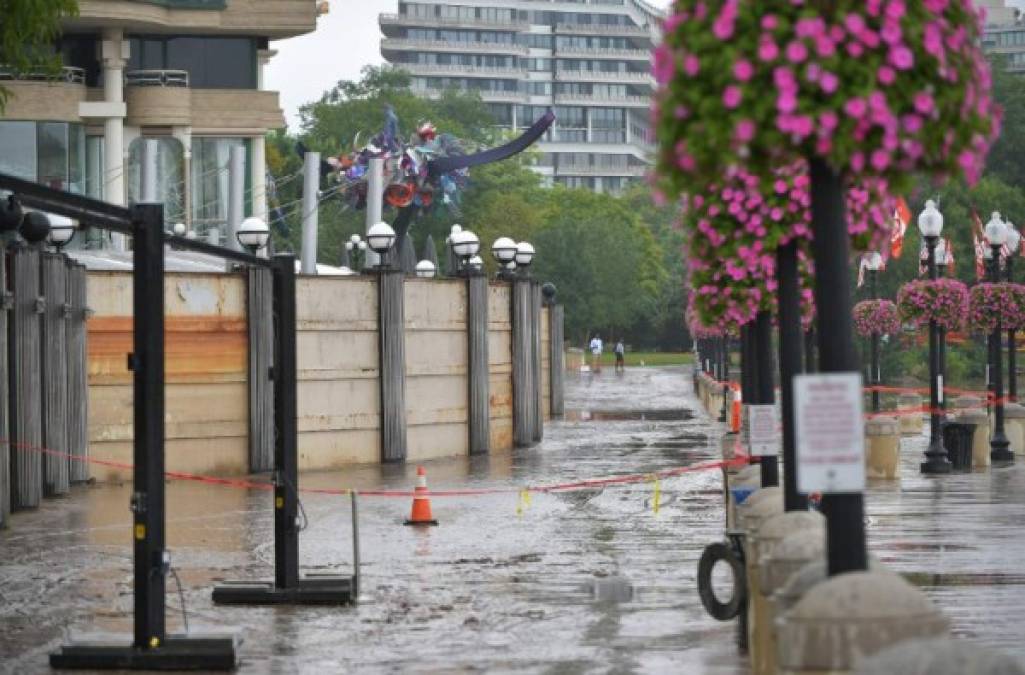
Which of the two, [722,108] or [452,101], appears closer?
[722,108]

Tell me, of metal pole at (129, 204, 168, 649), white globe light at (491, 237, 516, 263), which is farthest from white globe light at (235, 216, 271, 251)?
metal pole at (129, 204, 168, 649)

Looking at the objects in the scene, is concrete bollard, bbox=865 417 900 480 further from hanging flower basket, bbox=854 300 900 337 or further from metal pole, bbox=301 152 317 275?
hanging flower basket, bbox=854 300 900 337

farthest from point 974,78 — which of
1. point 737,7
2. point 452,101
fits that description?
point 452,101

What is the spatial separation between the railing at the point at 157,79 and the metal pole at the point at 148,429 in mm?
47774

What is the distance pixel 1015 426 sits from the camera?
42.2 meters

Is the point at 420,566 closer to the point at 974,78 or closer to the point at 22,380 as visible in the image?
the point at 22,380

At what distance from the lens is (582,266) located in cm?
12725

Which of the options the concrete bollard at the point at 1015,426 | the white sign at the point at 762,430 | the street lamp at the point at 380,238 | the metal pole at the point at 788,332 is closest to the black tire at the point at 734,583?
the white sign at the point at 762,430

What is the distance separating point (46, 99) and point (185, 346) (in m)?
27.2

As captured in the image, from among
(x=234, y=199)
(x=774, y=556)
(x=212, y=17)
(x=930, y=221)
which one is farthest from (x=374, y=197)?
(x=774, y=556)

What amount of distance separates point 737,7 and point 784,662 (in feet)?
8.57

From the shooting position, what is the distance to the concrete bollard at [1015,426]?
41906 mm

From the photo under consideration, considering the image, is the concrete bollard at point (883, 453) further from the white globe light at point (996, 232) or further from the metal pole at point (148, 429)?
the metal pole at point (148, 429)

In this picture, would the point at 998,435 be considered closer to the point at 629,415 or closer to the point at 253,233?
the point at 253,233
